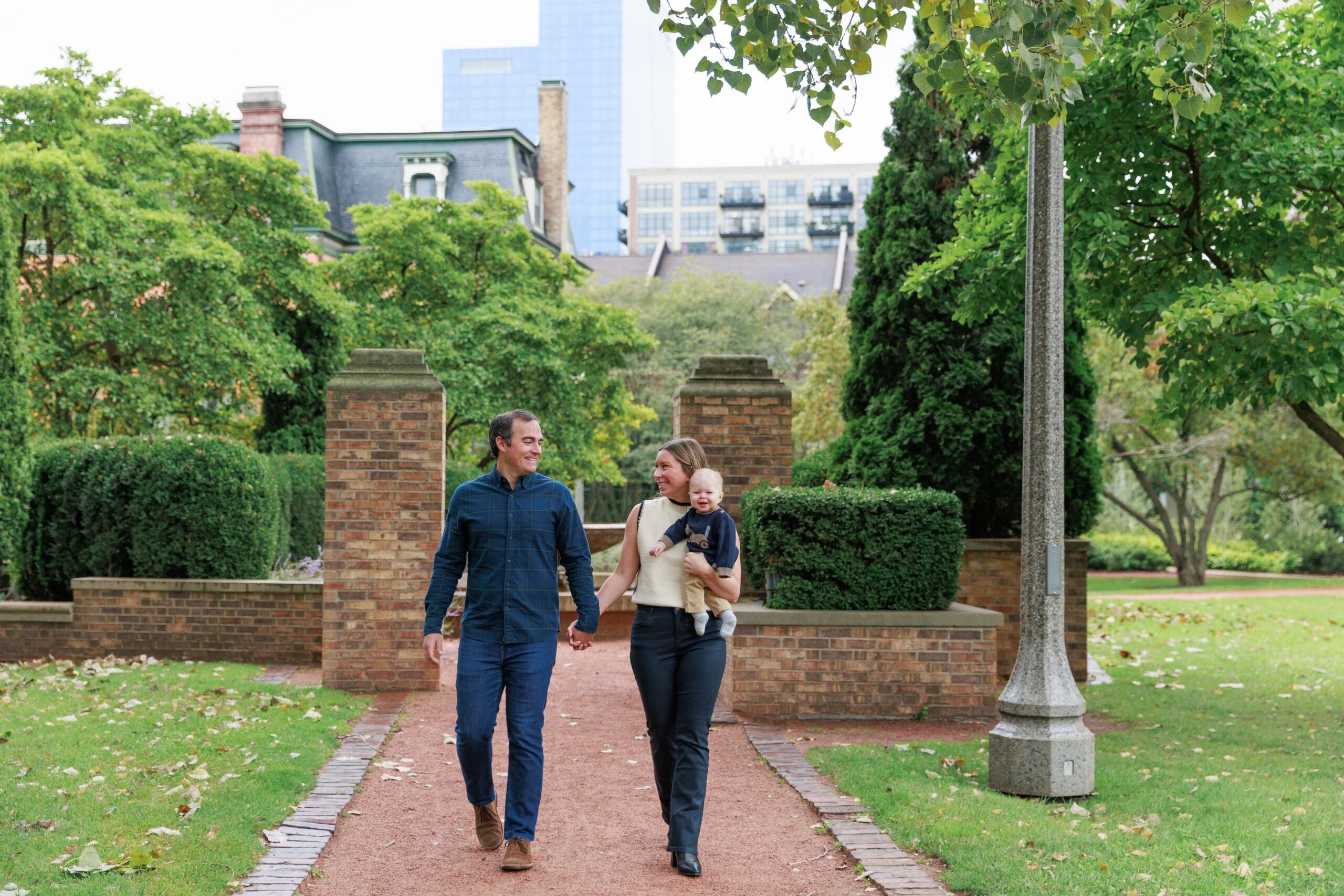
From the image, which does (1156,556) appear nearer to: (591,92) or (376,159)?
(376,159)

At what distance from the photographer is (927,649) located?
844 centimetres

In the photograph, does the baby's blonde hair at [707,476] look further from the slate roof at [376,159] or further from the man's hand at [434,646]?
the slate roof at [376,159]

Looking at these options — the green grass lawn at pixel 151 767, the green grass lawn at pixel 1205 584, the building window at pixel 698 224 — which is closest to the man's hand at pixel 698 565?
the green grass lawn at pixel 151 767

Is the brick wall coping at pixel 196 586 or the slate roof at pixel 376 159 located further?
the slate roof at pixel 376 159

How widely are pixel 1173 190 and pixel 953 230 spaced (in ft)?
10.5

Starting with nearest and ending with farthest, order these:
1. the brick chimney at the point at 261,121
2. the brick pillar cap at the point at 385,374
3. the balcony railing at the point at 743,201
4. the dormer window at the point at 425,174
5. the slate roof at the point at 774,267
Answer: the brick pillar cap at the point at 385,374, the brick chimney at the point at 261,121, the dormer window at the point at 425,174, the slate roof at the point at 774,267, the balcony railing at the point at 743,201

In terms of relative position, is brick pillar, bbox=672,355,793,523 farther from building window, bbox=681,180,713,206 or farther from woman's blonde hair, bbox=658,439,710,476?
building window, bbox=681,180,713,206

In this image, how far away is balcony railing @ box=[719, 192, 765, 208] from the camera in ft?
412

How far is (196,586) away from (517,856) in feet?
21.3

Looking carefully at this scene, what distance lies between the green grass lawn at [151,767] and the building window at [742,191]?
119976 mm

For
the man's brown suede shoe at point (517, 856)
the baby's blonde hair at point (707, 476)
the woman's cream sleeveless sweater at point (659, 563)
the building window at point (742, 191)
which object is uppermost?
the building window at point (742, 191)

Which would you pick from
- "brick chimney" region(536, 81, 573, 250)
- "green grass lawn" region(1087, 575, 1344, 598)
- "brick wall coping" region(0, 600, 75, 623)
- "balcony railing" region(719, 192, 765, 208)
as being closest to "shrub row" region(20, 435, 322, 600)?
"brick wall coping" region(0, 600, 75, 623)

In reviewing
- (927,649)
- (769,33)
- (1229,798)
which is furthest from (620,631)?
(769,33)

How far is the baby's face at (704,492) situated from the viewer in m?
4.99
